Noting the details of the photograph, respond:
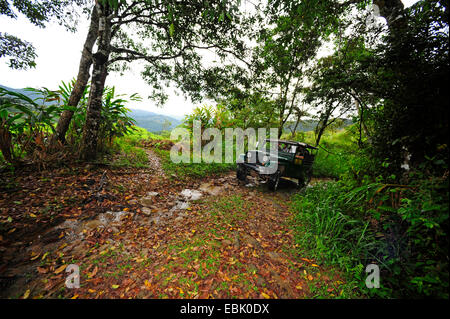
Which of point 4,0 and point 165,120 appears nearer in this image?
point 4,0

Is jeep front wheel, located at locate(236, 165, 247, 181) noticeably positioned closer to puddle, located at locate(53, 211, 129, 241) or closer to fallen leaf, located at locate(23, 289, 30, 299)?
puddle, located at locate(53, 211, 129, 241)

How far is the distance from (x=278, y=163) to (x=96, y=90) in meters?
5.55

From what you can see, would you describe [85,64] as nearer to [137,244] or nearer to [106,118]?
[106,118]

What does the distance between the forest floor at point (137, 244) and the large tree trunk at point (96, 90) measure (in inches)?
24.5

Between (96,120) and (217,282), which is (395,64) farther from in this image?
(96,120)

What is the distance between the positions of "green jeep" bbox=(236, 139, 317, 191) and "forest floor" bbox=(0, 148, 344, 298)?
48.6 inches

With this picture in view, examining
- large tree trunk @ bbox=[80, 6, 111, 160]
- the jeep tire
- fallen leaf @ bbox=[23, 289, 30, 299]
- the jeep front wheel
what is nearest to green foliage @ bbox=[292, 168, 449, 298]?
the jeep tire

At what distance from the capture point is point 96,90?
4.10 m

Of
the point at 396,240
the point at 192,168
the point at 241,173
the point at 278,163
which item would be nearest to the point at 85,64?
the point at 192,168

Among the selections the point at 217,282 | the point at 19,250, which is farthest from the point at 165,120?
the point at 217,282

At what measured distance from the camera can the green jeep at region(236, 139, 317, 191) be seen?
4.76 metres

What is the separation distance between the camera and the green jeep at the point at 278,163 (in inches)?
187
